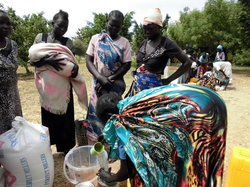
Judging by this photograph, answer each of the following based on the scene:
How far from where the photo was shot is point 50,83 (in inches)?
86.1

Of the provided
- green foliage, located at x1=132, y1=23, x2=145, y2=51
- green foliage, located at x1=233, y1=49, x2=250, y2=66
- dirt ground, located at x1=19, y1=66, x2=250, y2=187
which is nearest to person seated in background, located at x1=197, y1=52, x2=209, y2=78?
dirt ground, located at x1=19, y1=66, x2=250, y2=187

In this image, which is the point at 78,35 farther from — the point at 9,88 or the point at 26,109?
the point at 9,88

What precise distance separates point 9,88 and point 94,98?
36.5 inches

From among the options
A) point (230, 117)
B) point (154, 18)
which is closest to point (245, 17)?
point (230, 117)

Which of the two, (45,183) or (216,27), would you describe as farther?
(216,27)

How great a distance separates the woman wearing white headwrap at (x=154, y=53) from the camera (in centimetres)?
213

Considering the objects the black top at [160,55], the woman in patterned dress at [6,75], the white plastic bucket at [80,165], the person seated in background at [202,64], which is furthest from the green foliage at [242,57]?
the woman in patterned dress at [6,75]

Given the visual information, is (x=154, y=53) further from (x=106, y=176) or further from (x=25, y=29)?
(x=25, y=29)

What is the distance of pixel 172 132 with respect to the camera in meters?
1.17

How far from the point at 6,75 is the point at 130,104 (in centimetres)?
129

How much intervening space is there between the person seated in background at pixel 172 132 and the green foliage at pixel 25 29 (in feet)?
30.5

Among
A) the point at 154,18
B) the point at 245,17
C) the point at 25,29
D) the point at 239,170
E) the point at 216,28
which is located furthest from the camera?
the point at 216,28

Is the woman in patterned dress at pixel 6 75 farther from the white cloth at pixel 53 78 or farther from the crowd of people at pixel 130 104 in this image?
the white cloth at pixel 53 78

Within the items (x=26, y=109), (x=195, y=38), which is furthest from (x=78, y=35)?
(x=26, y=109)
